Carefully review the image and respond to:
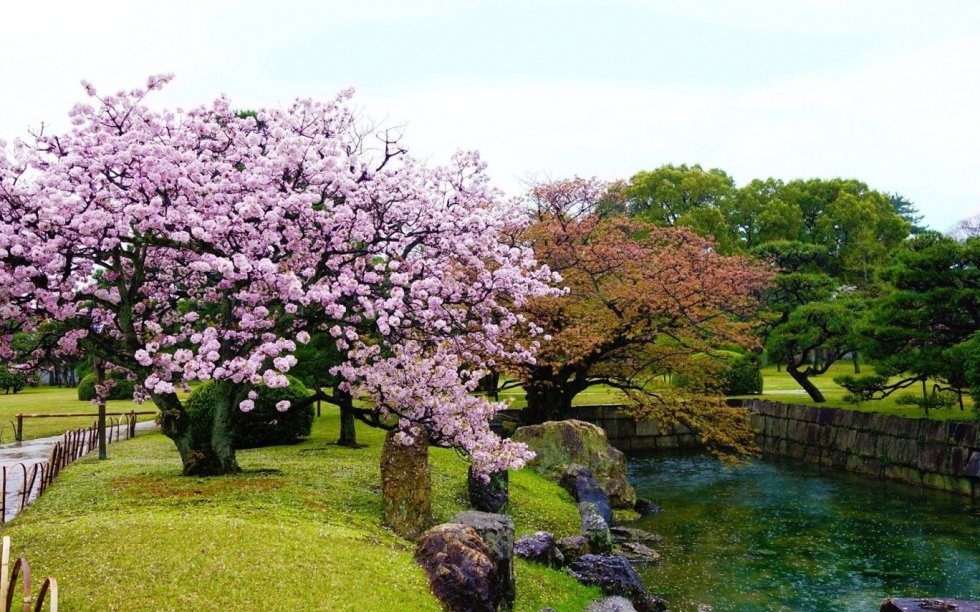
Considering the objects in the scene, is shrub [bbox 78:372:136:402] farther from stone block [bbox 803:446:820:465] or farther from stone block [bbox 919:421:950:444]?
stone block [bbox 919:421:950:444]

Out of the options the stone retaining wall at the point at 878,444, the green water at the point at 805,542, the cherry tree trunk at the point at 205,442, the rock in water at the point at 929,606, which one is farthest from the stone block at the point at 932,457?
the cherry tree trunk at the point at 205,442

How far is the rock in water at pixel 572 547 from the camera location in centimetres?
1458

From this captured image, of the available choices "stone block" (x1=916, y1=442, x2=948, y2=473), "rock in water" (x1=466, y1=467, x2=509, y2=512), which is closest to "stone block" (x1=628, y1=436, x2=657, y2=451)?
"stone block" (x1=916, y1=442, x2=948, y2=473)

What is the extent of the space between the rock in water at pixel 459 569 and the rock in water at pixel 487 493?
17.0ft

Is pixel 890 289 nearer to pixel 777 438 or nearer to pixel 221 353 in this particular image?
pixel 777 438

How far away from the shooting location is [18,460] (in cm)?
2114

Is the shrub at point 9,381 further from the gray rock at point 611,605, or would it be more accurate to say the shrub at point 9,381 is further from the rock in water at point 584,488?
the gray rock at point 611,605

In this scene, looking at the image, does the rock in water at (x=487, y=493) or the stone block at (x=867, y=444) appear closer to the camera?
the rock in water at (x=487, y=493)

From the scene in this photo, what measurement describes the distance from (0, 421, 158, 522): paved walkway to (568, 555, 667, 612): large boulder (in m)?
10.5

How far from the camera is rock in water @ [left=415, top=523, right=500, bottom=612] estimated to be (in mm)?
10000

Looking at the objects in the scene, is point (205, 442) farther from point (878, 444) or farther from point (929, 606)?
point (878, 444)

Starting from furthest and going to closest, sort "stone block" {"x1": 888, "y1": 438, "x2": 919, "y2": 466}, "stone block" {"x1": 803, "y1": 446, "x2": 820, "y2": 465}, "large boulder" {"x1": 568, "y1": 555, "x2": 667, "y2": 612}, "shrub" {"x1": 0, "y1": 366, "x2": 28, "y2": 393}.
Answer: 1. "shrub" {"x1": 0, "y1": 366, "x2": 28, "y2": 393}
2. "stone block" {"x1": 803, "y1": 446, "x2": 820, "y2": 465}
3. "stone block" {"x1": 888, "y1": 438, "x2": 919, "y2": 466}
4. "large boulder" {"x1": 568, "y1": 555, "x2": 667, "y2": 612}

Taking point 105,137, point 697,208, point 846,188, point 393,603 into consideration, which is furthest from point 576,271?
point 846,188

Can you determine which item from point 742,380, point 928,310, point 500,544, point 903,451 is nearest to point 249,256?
point 500,544
